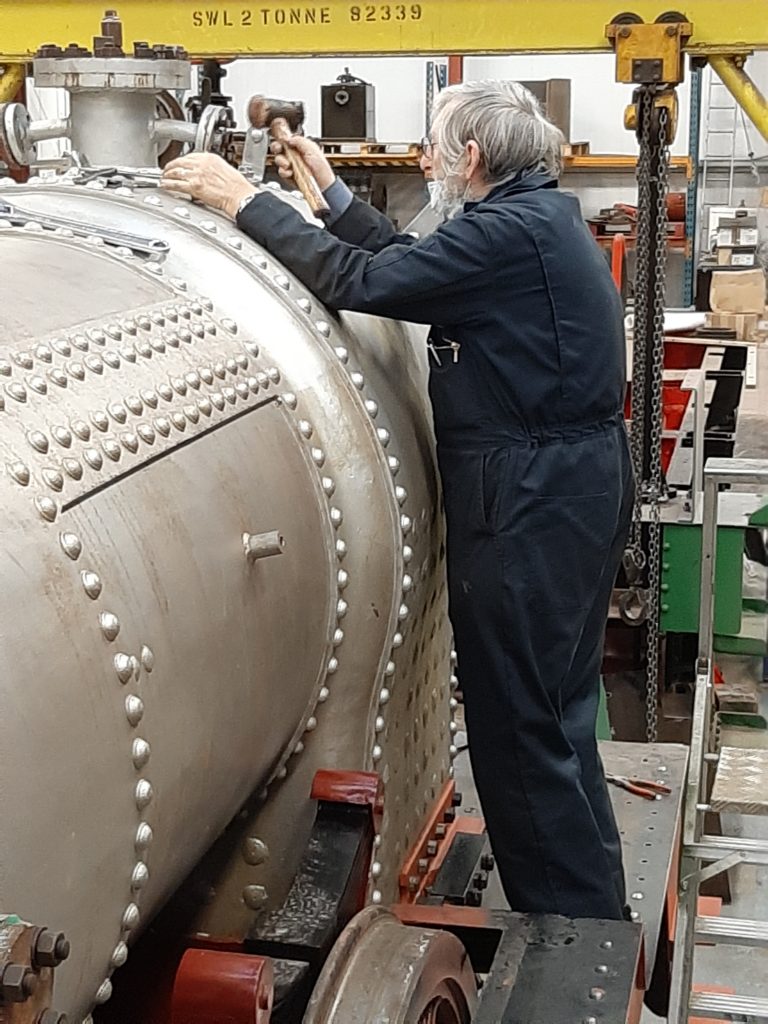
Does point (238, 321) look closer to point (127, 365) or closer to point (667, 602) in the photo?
point (127, 365)

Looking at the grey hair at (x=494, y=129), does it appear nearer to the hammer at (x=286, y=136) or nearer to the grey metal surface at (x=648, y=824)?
the hammer at (x=286, y=136)

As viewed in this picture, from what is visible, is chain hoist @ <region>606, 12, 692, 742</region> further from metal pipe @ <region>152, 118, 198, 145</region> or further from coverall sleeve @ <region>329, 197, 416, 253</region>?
metal pipe @ <region>152, 118, 198, 145</region>

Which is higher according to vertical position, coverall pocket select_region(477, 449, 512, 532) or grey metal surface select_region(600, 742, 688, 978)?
coverall pocket select_region(477, 449, 512, 532)

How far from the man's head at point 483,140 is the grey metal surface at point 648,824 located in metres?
1.24

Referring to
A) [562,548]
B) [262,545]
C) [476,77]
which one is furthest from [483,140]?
[476,77]

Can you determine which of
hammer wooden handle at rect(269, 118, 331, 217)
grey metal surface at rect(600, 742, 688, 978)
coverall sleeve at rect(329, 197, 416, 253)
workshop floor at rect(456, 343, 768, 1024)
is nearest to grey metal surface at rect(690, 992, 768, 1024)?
grey metal surface at rect(600, 742, 688, 978)

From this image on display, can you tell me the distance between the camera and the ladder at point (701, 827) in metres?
2.71

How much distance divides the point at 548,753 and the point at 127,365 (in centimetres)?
102

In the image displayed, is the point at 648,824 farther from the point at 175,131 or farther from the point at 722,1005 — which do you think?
the point at 175,131

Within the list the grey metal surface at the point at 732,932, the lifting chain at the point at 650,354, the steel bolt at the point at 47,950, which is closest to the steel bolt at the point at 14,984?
the steel bolt at the point at 47,950

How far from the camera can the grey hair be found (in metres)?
2.07

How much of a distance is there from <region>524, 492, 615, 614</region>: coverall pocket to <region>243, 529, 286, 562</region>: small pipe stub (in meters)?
0.63

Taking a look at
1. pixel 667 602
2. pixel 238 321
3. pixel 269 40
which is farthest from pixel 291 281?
pixel 667 602

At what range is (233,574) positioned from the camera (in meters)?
1.47
